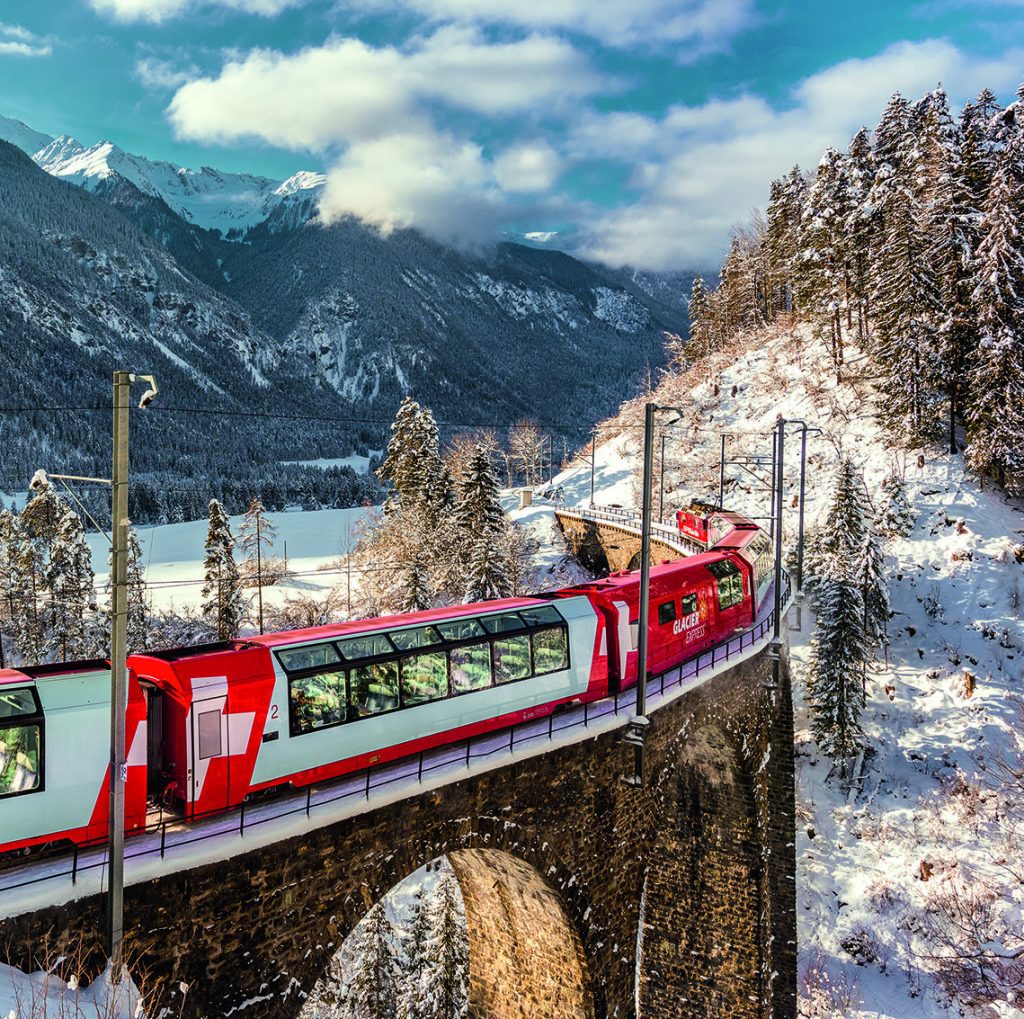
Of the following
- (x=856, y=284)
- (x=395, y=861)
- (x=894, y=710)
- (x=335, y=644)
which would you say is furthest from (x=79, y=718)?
(x=856, y=284)

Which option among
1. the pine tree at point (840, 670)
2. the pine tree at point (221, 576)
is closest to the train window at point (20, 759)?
the pine tree at point (840, 670)

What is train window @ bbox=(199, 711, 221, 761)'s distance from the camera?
1043 centimetres

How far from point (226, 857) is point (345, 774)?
9.44 feet

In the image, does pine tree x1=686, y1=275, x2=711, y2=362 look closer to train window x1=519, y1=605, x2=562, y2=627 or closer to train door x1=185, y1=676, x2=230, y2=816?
train window x1=519, y1=605, x2=562, y2=627

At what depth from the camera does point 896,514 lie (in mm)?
40938

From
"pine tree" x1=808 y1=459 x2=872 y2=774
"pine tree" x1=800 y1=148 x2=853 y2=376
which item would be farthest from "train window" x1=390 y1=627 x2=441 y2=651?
"pine tree" x1=800 y1=148 x2=853 y2=376

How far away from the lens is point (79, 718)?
924 centimetres

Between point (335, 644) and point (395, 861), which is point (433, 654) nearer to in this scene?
point (335, 644)

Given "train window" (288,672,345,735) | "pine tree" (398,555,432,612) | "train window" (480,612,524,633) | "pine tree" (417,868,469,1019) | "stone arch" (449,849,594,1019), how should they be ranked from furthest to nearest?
"pine tree" (398,555,432,612)
"pine tree" (417,868,469,1019)
"stone arch" (449,849,594,1019)
"train window" (480,612,524,633)
"train window" (288,672,345,735)

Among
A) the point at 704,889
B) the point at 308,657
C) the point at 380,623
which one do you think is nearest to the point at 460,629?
the point at 380,623

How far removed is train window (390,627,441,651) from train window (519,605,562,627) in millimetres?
2500

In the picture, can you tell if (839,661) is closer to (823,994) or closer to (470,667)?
(823,994)

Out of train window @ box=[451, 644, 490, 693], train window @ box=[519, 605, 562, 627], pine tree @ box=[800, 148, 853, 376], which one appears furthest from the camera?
pine tree @ box=[800, 148, 853, 376]

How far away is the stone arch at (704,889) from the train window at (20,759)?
47.9 ft
